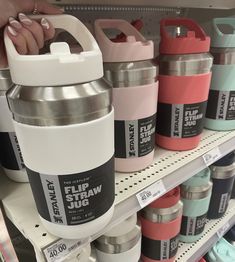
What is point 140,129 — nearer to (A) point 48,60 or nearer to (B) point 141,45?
(B) point 141,45

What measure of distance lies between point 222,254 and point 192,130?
0.69m

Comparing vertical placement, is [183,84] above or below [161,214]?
above

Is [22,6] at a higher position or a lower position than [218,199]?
higher

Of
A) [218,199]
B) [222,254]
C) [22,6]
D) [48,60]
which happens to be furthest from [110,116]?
[222,254]

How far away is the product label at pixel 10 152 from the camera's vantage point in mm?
500

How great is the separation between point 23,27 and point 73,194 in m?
0.25

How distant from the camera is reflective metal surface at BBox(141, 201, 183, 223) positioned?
0.69 m

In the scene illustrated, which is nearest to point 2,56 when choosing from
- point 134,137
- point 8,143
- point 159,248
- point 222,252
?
point 8,143

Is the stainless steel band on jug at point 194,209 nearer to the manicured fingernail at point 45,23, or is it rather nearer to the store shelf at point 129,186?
the store shelf at point 129,186

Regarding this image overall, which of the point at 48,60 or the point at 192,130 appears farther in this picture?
the point at 192,130

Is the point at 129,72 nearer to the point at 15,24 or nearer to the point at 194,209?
the point at 15,24

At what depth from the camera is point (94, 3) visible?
73 cm

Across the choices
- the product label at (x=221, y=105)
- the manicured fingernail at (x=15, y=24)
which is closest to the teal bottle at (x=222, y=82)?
the product label at (x=221, y=105)

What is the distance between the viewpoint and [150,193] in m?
0.55
